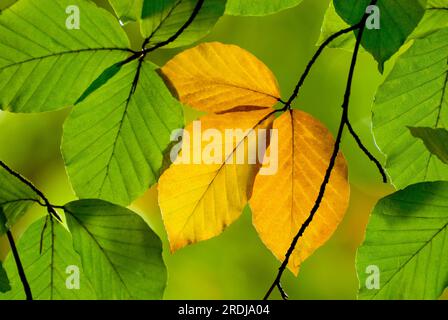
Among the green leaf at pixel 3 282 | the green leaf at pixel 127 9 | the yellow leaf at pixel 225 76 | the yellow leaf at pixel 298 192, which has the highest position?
the green leaf at pixel 127 9

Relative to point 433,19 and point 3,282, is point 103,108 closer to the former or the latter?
point 3,282

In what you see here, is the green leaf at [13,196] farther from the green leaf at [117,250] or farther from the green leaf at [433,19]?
the green leaf at [433,19]

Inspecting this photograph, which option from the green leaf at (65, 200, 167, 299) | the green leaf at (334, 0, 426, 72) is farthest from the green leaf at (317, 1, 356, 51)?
the green leaf at (65, 200, 167, 299)

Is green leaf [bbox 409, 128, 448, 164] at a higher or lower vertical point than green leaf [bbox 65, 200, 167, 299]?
higher

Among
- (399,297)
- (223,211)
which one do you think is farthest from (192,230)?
(399,297)

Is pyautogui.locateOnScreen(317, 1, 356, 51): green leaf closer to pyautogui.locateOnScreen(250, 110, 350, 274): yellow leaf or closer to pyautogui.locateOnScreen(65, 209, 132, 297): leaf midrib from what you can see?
pyautogui.locateOnScreen(250, 110, 350, 274): yellow leaf

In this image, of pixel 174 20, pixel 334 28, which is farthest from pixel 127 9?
pixel 334 28

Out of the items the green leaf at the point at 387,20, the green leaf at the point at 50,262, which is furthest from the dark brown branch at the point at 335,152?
the green leaf at the point at 50,262
